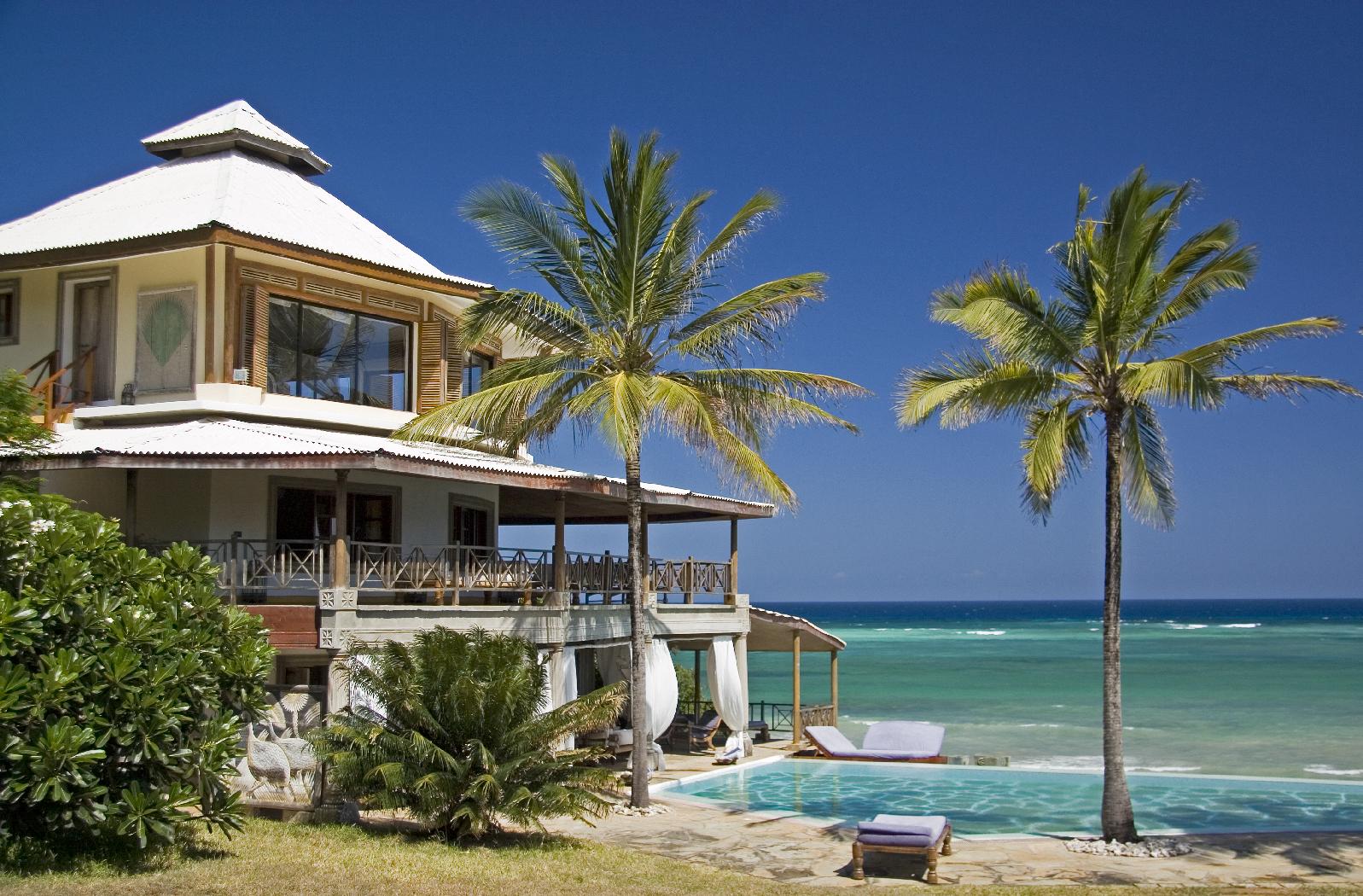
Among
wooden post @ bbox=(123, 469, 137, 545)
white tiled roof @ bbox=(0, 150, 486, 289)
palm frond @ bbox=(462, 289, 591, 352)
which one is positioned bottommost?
wooden post @ bbox=(123, 469, 137, 545)

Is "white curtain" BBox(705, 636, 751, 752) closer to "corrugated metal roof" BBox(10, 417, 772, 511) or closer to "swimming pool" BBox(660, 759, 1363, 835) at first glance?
"swimming pool" BBox(660, 759, 1363, 835)

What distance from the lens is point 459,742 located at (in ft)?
49.1

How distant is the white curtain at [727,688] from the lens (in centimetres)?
2556

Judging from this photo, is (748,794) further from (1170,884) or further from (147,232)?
(147,232)

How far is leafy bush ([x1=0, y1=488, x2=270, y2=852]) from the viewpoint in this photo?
10648 millimetres

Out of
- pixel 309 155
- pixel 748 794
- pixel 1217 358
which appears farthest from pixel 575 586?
pixel 1217 358

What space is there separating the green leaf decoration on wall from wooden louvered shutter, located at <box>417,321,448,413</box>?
4.03 meters

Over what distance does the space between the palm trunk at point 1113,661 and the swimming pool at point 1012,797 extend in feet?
6.18

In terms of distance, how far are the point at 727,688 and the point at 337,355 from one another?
31.4 ft

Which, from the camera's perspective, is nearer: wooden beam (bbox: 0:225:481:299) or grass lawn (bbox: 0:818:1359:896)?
grass lawn (bbox: 0:818:1359:896)

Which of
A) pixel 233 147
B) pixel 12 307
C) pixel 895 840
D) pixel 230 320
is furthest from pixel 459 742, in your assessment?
pixel 233 147

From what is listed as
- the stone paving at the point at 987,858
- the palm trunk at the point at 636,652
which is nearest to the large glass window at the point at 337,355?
the palm trunk at the point at 636,652

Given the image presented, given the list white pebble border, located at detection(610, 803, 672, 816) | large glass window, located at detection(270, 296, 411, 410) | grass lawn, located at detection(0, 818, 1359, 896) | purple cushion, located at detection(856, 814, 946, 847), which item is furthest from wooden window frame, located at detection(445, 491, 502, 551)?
purple cushion, located at detection(856, 814, 946, 847)

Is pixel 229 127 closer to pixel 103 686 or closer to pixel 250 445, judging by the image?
pixel 250 445
